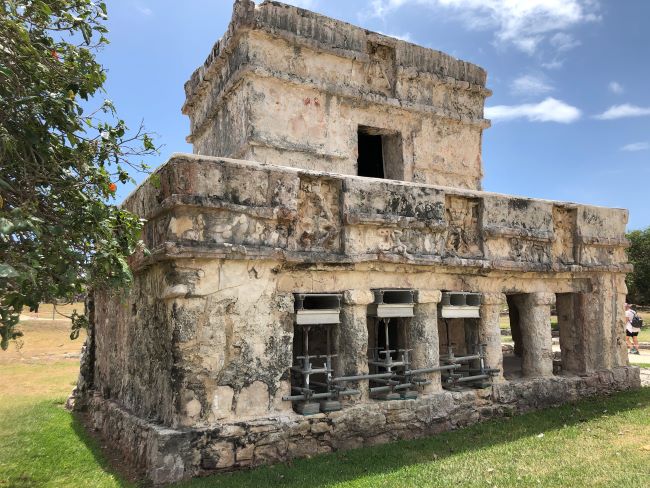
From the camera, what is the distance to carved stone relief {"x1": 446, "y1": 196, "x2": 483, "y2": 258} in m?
7.59

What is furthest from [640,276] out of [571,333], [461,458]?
[461,458]

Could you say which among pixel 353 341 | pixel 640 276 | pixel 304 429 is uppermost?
pixel 640 276

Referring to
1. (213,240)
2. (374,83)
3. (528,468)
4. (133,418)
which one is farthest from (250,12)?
(528,468)

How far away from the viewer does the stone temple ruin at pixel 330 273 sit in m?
5.60

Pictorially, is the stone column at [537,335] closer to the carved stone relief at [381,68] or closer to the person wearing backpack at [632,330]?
the carved stone relief at [381,68]

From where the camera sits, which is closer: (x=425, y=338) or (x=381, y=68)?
(x=425, y=338)

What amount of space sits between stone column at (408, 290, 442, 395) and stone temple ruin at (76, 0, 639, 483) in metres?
0.03

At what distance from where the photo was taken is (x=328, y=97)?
889 cm

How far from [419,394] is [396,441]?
2.53ft

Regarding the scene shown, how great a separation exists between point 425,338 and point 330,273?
1676 millimetres

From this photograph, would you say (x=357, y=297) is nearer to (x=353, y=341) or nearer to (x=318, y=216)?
(x=353, y=341)

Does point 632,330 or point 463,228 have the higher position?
point 463,228

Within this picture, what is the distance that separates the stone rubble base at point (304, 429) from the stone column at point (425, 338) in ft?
0.77

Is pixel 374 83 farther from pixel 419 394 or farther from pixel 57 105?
pixel 57 105
